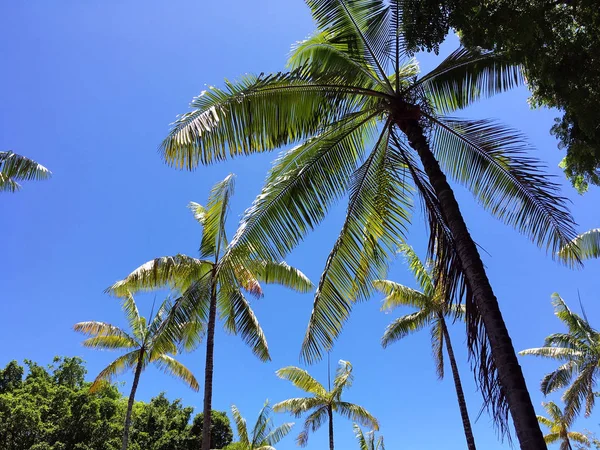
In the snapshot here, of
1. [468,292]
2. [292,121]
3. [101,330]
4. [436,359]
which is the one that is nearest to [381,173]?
[292,121]

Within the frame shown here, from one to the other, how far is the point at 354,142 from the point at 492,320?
450 cm

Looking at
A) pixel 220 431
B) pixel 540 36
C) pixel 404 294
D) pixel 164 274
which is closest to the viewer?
pixel 540 36

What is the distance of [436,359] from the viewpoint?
19.6 metres

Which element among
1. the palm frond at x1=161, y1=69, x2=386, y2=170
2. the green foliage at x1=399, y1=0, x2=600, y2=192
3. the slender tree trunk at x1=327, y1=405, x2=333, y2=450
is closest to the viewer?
the green foliage at x1=399, y1=0, x2=600, y2=192

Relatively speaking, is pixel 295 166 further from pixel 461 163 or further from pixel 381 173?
pixel 461 163

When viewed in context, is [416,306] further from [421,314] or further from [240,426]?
[240,426]

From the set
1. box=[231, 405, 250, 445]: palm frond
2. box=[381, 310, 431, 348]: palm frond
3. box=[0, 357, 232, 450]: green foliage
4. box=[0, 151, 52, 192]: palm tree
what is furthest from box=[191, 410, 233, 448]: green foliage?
box=[0, 151, 52, 192]: palm tree

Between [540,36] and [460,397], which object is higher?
[540,36]

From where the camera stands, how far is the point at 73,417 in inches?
920

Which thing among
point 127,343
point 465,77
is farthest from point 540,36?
point 127,343

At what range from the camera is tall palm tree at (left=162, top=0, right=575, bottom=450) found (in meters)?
6.80

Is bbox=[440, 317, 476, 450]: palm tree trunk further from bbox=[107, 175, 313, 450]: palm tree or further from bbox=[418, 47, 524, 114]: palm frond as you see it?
bbox=[418, 47, 524, 114]: palm frond

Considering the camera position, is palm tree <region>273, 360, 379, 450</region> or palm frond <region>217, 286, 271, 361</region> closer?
palm frond <region>217, 286, 271, 361</region>

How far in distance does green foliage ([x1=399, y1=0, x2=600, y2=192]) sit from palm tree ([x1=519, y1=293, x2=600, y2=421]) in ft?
63.2
